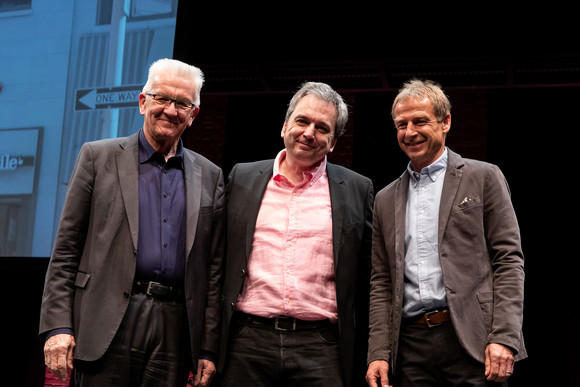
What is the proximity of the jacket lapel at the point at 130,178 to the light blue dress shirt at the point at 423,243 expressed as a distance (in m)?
0.95

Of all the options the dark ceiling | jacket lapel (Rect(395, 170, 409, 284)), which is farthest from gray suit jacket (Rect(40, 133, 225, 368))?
the dark ceiling

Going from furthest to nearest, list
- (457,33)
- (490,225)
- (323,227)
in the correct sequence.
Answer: (457,33) → (323,227) → (490,225)

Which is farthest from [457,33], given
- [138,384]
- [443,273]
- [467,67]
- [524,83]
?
[138,384]

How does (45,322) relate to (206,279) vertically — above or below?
below

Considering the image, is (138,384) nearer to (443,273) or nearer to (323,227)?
(323,227)

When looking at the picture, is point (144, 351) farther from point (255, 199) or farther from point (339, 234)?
point (339, 234)

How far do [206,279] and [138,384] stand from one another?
0.44m

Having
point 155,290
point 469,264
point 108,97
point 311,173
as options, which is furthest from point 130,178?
point 108,97

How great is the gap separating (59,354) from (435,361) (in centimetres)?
120

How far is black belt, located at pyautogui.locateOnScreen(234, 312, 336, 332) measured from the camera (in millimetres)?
2332

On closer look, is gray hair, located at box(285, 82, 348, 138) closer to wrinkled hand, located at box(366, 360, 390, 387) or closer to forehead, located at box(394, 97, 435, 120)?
forehead, located at box(394, 97, 435, 120)

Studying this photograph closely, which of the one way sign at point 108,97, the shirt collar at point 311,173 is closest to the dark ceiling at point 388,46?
the one way sign at point 108,97

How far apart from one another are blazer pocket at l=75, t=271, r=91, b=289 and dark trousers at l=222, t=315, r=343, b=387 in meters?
0.55

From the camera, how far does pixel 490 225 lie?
→ 227 centimetres
